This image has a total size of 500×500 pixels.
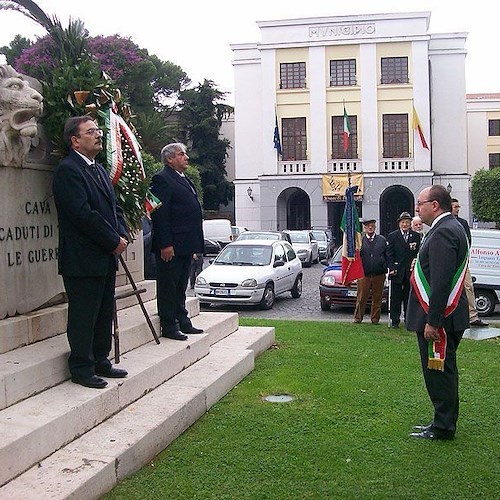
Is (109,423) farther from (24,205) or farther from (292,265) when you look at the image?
(292,265)

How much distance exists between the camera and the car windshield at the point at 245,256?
1558 cm

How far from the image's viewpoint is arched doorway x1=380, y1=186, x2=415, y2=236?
41.0 metres

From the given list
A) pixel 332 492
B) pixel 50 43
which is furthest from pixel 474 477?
pixel 50 43

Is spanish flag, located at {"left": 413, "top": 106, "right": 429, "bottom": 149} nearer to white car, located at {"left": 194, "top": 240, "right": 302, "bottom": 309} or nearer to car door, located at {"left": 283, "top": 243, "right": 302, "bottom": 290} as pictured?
car door, located at {"left": 283, "top": 243, "right": 302, "bottom": 290}

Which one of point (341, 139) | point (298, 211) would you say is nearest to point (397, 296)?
point (341, 139)

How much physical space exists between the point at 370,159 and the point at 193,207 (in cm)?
3361

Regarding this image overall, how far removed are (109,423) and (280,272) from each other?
10.8 meters

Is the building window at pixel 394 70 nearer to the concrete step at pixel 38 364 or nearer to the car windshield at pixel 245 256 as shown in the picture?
the car windshield at pixel 245 256

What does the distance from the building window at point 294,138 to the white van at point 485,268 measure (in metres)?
27.2

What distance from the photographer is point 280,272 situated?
51.3ft

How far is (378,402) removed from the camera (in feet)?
21.1

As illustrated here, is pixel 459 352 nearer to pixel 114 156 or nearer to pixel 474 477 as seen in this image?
pixel 474 477

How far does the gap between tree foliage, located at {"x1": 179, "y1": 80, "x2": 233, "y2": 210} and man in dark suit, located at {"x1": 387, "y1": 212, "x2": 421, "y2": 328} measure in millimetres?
37888

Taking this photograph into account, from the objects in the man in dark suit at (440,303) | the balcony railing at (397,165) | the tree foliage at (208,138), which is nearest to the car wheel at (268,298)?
the man in dark suit at (440,303)
